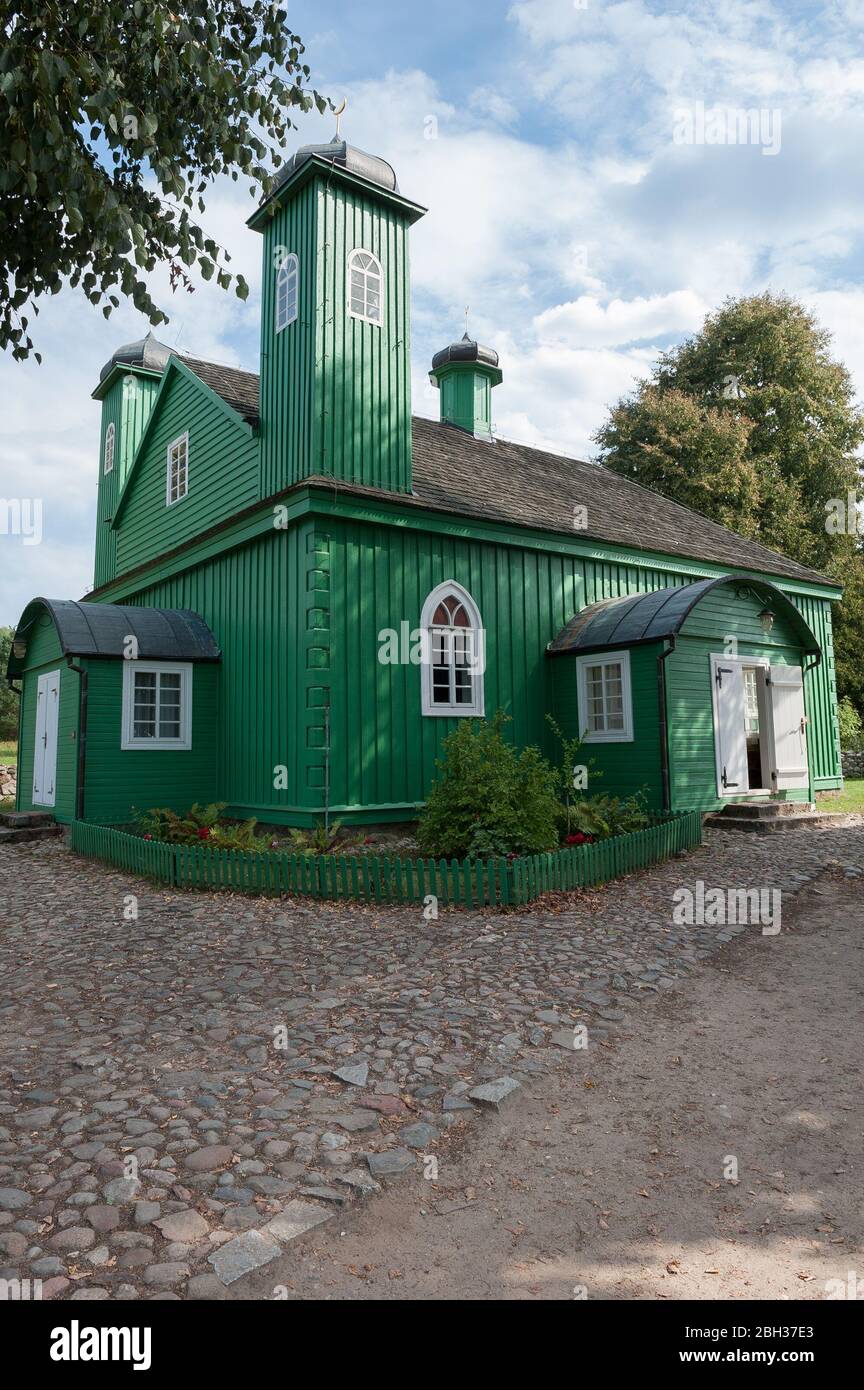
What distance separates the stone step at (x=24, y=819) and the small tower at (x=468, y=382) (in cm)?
1344

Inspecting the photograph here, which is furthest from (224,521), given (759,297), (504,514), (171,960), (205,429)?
(759,297)

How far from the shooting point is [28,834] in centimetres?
1480

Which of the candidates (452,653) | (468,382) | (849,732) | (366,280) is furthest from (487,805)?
(849,732)

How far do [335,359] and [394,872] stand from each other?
8.38 m

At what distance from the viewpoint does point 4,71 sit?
4879 mm

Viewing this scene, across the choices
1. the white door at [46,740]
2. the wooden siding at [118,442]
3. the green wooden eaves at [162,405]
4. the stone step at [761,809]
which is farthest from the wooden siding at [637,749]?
the wooden siding at [118,442]

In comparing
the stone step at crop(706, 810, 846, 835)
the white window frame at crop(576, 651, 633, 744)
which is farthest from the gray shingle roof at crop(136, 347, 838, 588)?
the stone step at crop(706, 810, 846, 835)

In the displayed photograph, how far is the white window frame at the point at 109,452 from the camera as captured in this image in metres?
22.3

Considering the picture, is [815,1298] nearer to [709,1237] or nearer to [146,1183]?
[709,1237]

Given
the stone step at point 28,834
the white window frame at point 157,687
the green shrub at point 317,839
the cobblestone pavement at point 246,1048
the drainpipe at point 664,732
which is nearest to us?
the cobblestone pavement at point 246,1048

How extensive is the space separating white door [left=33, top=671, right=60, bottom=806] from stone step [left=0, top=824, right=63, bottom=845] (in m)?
0.86

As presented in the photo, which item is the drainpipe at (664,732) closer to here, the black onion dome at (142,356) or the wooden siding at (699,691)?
the wooden siding at (699,691)

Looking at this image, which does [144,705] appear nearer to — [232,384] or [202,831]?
[202,831]

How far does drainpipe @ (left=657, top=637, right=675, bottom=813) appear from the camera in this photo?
45.0 feet
